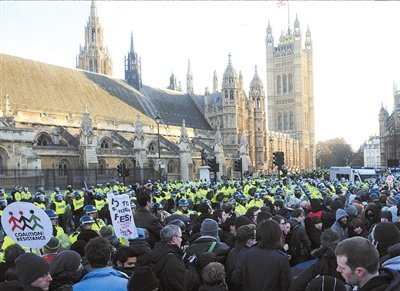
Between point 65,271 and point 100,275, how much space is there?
434 millimetres

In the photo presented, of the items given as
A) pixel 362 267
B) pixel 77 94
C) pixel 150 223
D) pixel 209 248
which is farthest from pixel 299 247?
pixel 77 94

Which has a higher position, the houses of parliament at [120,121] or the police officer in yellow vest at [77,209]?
the houses of parliament at [120,121]

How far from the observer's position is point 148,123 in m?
53.9

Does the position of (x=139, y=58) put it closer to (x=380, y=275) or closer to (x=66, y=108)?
(x=66, y=108)

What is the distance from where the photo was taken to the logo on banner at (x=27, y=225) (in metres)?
5.79

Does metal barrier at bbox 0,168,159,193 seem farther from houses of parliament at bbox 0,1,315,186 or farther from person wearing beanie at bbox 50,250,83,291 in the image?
person wearing beanie at bbox 50,250,83,291

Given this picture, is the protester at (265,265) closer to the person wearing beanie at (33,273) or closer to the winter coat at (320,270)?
the winter coat at (320,270)

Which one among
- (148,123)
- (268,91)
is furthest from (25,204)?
(268,91)

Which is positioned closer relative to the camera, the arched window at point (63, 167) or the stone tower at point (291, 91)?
the arched window at point (63, 167)

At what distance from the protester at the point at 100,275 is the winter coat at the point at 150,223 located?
3.00 m

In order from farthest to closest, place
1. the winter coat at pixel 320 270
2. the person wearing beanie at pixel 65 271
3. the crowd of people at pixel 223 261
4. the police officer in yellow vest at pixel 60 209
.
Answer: the police officer in yellow vest at pixel 60 209 < the winter coat at pixel 320 270 < the person wearing beanie at pixel 65 271 < the crowd of people at pixel 223 261

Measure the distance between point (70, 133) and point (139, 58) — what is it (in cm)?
2440

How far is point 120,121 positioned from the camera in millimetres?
49969

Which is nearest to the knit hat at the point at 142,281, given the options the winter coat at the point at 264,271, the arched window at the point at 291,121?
the winter coat at the point at 264,271
